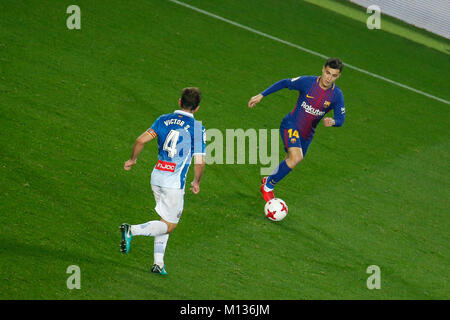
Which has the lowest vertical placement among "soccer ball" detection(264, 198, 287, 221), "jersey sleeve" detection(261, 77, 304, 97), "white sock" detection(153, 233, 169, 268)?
"white sock" detection(153, 233, 169, 268)

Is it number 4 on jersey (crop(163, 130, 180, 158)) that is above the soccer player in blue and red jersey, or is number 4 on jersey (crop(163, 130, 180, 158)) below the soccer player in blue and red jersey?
below

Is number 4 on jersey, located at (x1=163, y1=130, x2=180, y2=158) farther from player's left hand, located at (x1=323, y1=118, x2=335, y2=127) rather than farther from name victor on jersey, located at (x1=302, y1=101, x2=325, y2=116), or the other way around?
name victor on jersey, located at (x1=302, y1=101, x2=325, y2=116)

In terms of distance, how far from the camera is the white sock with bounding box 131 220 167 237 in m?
6.38

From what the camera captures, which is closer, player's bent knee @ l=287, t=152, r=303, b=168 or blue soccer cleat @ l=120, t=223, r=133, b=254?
blue soccer cleat @ l=120, t=223, r=133, b=254

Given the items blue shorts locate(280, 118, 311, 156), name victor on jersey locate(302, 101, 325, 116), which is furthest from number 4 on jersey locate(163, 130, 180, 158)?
name victor on jersey locate(302, 101, 325, 116)

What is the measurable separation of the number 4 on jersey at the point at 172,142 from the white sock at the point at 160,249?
847mm

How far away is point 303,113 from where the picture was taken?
8.55 m

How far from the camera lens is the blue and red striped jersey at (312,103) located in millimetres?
8375

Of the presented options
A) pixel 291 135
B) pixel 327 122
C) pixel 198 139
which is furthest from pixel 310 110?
pixel 198 139

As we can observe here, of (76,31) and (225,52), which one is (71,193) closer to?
(76,31)

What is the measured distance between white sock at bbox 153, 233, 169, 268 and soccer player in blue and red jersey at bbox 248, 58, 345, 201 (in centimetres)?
217

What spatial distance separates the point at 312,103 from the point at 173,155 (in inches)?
103

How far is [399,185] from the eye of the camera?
31.5ft

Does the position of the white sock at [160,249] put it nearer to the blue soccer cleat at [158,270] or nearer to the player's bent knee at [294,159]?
the blue soccer cleat at [158,270]
